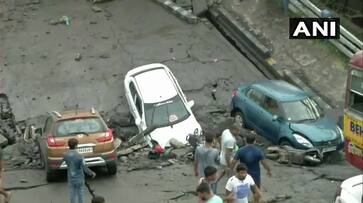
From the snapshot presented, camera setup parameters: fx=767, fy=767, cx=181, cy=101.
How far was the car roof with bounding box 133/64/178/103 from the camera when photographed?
2128 centimetres

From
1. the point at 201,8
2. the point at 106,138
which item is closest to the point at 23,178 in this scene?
the point at 106,138

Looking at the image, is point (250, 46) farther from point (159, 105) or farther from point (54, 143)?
point (54, 143)

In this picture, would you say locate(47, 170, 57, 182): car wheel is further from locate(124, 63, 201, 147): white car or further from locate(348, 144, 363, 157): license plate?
locate(348, 144, 363, 157): license plate

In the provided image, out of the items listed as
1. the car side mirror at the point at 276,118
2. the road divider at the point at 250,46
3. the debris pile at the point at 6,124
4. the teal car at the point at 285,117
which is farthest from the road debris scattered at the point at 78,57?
the car side mirror at the point at 276,118

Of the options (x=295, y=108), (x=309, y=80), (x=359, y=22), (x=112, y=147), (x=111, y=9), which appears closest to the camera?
(x=112, y=147)

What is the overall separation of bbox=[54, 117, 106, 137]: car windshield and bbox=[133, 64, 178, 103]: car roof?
356 cm

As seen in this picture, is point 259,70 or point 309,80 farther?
point 259,70

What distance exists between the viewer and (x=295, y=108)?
20.7 m

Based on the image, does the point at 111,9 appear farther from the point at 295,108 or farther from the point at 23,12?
the point at 295,108

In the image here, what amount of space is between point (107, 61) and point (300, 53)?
670cm

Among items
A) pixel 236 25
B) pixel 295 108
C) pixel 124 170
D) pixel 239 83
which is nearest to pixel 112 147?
pixel 124 170

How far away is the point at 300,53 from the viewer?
26453 mm

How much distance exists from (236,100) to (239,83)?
117 inches

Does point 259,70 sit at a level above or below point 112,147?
below
